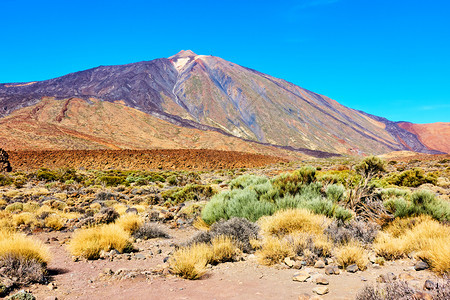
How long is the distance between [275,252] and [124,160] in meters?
32.3

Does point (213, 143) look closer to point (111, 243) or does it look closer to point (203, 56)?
point (111, 243)

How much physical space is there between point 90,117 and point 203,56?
142082mm

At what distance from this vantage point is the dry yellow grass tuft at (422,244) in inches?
142

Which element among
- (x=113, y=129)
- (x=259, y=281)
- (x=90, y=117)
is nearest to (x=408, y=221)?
(x=259, y=281)

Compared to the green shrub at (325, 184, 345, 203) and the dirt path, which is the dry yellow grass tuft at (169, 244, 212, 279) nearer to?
the dirt path

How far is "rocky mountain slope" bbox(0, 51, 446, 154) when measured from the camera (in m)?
115

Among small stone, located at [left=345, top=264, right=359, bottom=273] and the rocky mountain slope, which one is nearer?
small stone, located at [left=345, top=264, right=359, bottom=273]

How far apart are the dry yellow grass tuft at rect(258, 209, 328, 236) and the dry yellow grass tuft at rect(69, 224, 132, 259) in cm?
304

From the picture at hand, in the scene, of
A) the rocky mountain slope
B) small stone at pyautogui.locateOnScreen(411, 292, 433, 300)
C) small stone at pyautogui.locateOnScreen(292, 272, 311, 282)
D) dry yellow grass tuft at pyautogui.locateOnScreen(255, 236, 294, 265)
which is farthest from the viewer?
the rocky mountain slope

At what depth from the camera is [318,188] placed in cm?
808

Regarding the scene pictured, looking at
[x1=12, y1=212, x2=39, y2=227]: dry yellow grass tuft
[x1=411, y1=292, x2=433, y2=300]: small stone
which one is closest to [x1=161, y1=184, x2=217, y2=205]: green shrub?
[x1=12, y1=212, x2=39, y2=227]: dry yellow grass tuft

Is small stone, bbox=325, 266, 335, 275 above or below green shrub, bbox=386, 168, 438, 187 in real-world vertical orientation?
below

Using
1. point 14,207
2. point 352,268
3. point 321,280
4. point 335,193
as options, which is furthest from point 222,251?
point 14,207

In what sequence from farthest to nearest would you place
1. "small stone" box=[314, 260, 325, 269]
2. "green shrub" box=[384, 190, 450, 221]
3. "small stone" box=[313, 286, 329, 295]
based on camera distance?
"green shrub" box=[384, 190, 450, 221]
"small stone" box=[314, 260, 325, 269]
"small stone" box=[313, 286, 329, 295]
